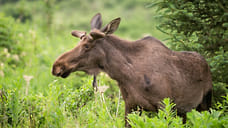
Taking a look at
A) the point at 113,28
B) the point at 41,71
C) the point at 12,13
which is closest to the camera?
the point at 113,28

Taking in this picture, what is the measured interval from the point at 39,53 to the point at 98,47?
4891 millimetres

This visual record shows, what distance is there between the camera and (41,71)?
6.65m

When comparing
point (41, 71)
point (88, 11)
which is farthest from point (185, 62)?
point (88, 11)

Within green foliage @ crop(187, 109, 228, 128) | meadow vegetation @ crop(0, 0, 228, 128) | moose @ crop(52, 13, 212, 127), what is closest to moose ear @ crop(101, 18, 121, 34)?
moose @ crop(52, 13, 212, 127)

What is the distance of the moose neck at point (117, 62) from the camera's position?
3.62m

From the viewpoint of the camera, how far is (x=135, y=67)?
361 centimetres

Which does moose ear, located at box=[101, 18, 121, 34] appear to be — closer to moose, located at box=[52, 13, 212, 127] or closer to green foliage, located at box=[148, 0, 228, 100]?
moose, located at box=[52, 13, 212, 127]

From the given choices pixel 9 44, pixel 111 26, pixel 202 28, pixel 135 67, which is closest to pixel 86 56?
pixel 111 26

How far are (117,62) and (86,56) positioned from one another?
428 mm

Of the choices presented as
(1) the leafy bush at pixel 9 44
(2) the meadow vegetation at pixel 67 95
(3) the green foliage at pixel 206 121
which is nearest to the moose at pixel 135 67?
(2) the meadow vegetation at pixel 67 95

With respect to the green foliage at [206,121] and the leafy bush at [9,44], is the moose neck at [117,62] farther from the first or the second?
the leafy bush at [9,44]

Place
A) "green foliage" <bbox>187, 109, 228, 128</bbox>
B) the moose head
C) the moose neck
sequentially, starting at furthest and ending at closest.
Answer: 1. the moose neck
2. the moose head
3. "green foliage" <bbox>187, 109, 228, 128</bbox>

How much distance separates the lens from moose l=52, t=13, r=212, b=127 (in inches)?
137

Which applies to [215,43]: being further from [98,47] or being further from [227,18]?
[98,47]
